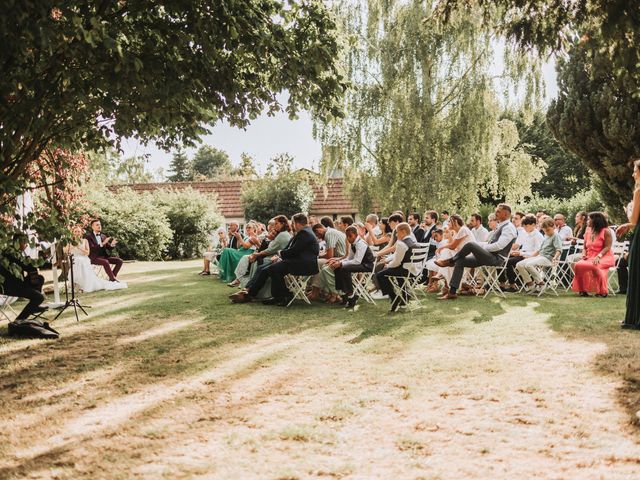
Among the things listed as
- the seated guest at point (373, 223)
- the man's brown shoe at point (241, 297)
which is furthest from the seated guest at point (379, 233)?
the man's brown shoe at point (241, 297)

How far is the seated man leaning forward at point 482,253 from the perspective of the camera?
1166 cm

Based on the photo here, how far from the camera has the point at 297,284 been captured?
11.2m

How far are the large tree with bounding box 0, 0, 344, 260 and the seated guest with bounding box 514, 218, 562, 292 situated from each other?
6743 mm

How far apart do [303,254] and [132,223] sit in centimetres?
2064

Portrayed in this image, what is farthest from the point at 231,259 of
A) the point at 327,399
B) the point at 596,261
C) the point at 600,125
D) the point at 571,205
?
the point at 571,205

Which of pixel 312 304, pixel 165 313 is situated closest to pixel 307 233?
pixel 312 304

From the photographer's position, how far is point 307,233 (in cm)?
1105

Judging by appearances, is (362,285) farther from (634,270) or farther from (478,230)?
(634,270)

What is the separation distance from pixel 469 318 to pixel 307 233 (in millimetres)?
3426

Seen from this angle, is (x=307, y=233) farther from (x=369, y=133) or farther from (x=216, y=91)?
(x=369, y=133)

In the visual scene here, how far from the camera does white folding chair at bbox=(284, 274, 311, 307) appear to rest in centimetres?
1125

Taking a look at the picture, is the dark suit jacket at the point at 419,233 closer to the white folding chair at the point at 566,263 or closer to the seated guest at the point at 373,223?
the seated guest at the point at 373,223

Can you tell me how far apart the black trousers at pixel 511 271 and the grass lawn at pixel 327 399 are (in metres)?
3.85

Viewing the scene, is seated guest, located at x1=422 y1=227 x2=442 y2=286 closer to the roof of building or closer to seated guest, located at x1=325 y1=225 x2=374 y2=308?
seated guest, located at x1=325 y1=225 x2=374 y2=308
